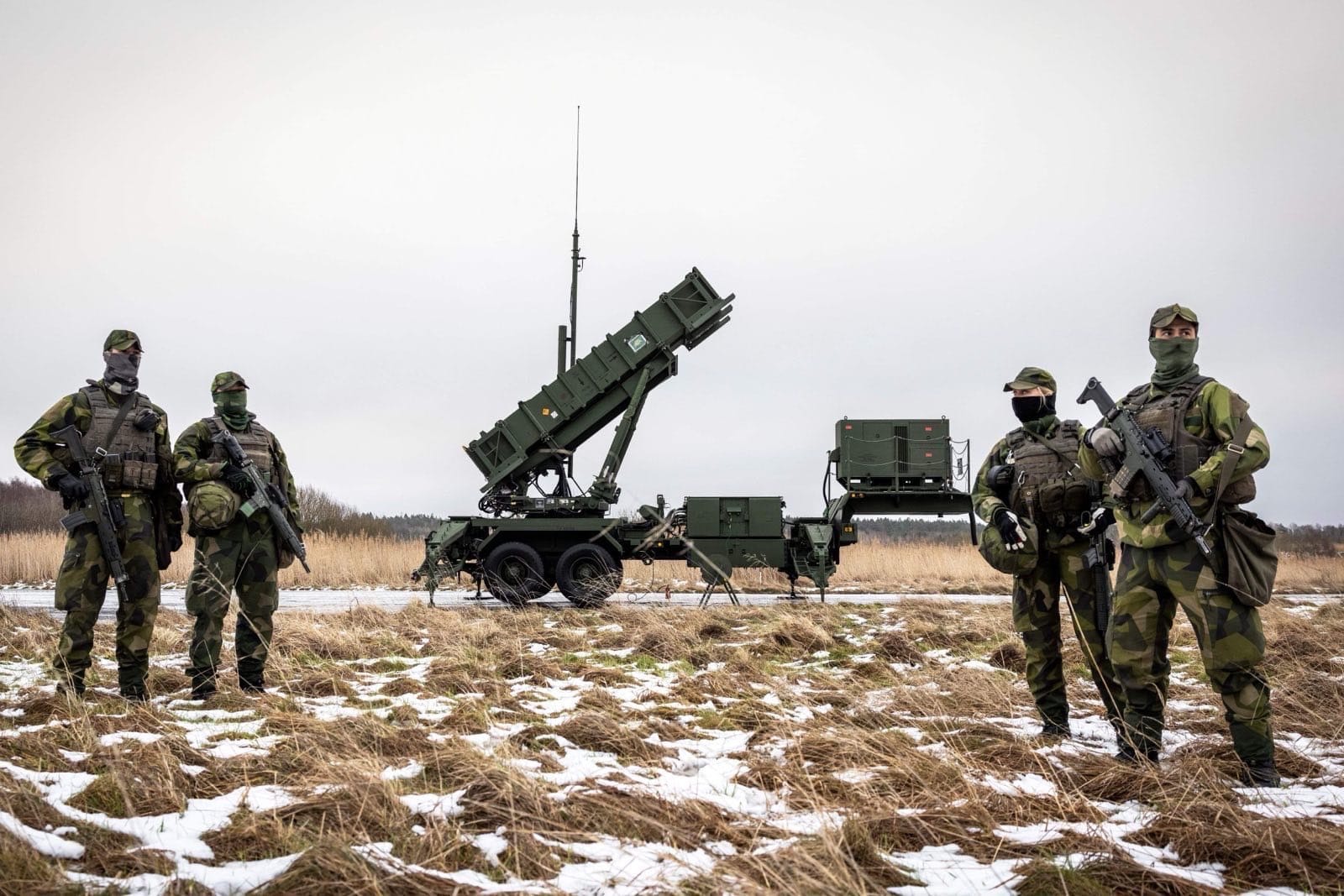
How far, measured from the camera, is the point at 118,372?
17.1 feet

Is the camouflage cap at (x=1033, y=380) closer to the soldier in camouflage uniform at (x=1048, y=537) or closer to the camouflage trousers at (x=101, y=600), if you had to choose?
the soldier in camouflage uniform at (x=1048, y=537)

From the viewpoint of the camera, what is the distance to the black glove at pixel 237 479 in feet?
17.6

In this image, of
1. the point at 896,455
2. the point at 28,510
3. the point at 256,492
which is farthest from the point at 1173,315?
the point at 28,510

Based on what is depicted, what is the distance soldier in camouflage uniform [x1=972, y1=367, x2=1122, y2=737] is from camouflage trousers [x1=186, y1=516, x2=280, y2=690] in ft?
13.6

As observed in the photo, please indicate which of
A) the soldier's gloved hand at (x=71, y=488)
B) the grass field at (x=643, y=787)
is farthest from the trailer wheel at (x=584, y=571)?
the soldier's gloved hand at (x=71, y=488)

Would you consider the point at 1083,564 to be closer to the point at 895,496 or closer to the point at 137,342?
the point at 137,342

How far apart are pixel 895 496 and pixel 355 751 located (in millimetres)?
11332

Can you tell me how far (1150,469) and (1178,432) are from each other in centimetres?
23

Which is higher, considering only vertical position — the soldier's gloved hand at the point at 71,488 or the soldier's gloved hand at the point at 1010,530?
the soldier's gloved hand at the point at 71,488

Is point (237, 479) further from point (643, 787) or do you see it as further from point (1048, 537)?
point (1048, 537)

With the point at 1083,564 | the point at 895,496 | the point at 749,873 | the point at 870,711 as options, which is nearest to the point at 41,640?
the point at 870,711

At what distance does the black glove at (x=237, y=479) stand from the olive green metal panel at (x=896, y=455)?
33.3 feet

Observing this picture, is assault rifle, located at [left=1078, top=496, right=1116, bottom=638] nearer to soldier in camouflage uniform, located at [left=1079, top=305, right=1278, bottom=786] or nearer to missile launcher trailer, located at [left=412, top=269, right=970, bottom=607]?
soldier in camouflage uniform, located at [left=1079, top=305, right=1278, bottom=786]

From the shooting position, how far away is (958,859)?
8.78ft
